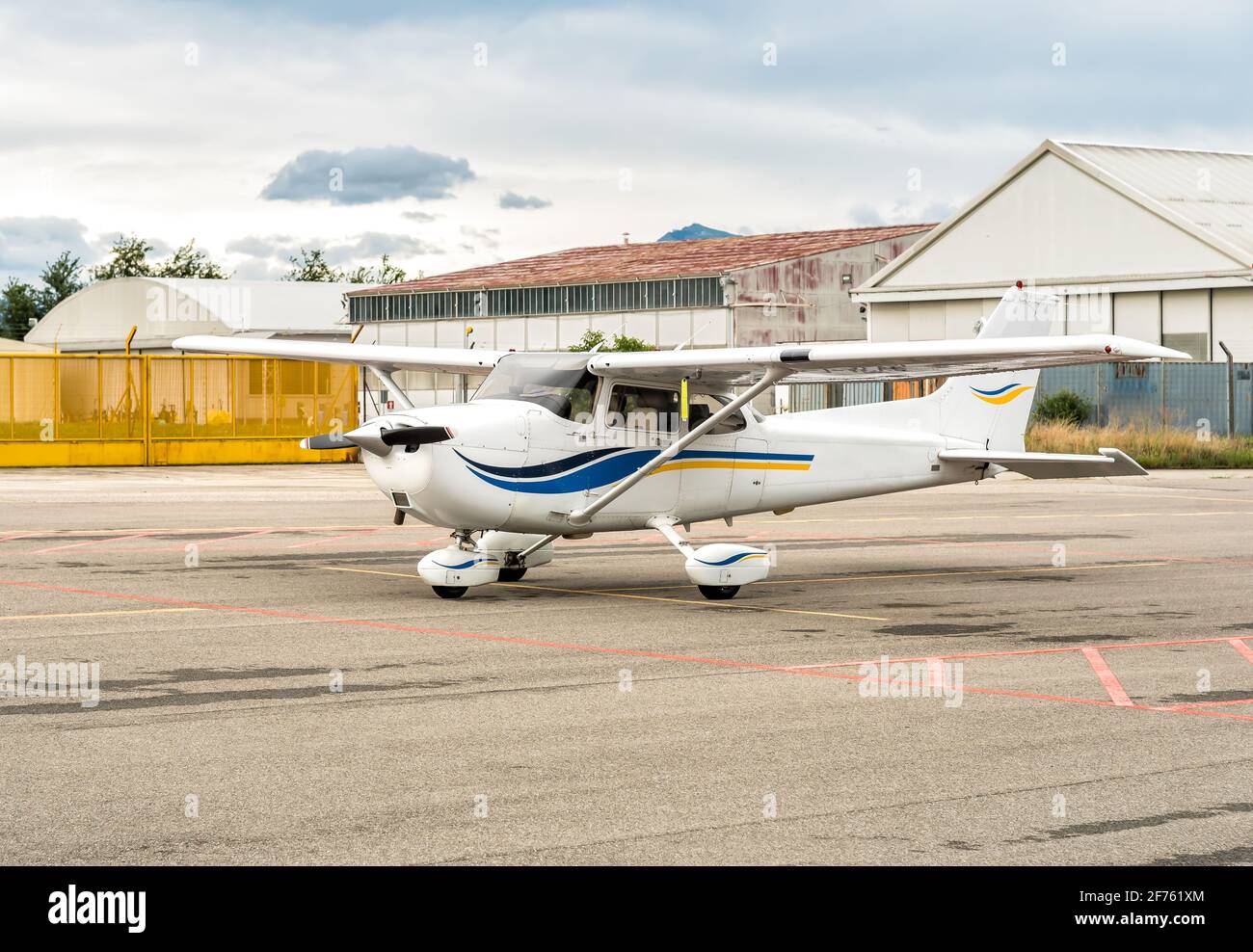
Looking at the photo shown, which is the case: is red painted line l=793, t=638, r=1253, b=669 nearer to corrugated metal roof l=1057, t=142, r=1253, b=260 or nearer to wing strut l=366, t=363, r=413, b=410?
wing strut l=366, t=363, r=413, b=410

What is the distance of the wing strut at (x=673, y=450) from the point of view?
1439cm

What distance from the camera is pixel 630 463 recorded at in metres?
14.9

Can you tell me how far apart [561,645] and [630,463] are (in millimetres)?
3618

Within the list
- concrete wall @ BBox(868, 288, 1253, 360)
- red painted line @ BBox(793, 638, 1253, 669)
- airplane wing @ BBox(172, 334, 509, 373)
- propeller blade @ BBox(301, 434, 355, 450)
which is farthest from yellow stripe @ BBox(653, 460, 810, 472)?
concrete wall @ BBox(868, 288, 1253, 360)

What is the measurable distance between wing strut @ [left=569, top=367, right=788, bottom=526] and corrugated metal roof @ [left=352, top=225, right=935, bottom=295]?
168 ft

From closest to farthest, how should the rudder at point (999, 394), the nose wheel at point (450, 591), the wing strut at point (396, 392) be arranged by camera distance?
the nose wheel at point (450, 591)
the wing strut at point (396, 392)
the rudder at point (999, 394)

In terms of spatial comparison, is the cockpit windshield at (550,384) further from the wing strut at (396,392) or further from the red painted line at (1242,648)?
the red painted line at (1242,648)

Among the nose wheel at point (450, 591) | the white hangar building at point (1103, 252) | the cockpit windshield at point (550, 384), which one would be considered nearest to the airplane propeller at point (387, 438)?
the cockpit windshield at point (550, 384)

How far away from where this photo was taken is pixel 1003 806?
6777 millimetres

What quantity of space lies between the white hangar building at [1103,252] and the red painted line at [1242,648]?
38704 mm

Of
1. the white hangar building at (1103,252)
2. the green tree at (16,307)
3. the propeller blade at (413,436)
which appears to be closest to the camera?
the propeller blade at (413,436)

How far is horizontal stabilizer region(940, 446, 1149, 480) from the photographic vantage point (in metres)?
16.2

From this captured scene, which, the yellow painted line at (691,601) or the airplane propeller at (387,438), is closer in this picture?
the airplane propeller at (387,438)

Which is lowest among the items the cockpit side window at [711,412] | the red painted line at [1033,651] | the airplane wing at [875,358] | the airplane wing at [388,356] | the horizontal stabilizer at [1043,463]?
the red painted line at [1033,651]
